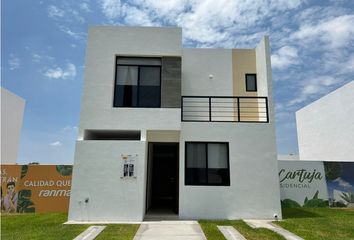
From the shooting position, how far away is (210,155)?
10008 millimetres

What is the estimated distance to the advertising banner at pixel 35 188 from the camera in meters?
12.2

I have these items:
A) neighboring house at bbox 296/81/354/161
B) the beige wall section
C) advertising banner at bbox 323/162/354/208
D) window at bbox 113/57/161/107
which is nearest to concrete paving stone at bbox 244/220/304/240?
the beige wall section

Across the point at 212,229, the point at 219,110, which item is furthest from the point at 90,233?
the point at 219,110

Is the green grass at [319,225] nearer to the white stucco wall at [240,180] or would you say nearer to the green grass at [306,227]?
the green grass at [306,227]

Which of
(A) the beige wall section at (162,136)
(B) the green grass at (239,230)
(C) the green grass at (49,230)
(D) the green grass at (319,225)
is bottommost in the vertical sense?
(C) the green grass at (49,230)

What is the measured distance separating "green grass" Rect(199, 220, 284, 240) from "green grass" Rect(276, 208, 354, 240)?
0.82 meters

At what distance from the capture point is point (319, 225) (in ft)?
27.1

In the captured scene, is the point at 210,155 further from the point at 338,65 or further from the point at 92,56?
the point at 338,65

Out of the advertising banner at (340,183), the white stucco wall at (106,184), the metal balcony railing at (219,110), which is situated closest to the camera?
the white stucco wall at (106,184)

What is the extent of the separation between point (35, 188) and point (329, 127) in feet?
57.5

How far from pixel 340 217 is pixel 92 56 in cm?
1092

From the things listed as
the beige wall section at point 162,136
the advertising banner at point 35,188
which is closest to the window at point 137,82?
the beige wall section at point 162,136

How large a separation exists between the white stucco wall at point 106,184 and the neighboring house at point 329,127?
1326cm

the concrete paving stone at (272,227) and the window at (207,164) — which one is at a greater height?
the window at (207,164)
